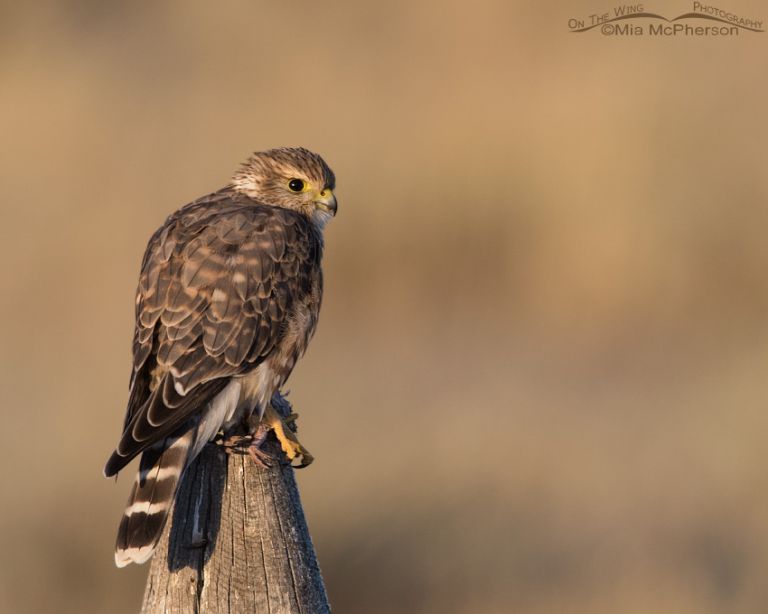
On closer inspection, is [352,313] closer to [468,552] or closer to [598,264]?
[598,264]

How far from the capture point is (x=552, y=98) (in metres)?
8.20

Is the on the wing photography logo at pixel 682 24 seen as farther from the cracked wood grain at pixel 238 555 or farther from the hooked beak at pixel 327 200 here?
the cracked wood grain at pixel 238 555

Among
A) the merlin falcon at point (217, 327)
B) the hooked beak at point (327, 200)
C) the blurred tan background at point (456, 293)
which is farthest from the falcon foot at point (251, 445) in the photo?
the blurred tan background at point (456, 293)

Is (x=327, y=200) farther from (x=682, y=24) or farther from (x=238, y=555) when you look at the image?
(x=682, y=24)

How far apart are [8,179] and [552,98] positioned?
332 cm

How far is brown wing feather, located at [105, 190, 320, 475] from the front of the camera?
3.76 metres

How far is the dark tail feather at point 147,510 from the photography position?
303cm

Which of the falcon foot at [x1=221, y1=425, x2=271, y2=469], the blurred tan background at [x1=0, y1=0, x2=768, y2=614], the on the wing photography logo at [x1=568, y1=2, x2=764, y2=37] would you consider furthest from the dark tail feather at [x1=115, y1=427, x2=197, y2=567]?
the on the wing photography logo at [x1=568, y1=2, x2=764, y2=37]

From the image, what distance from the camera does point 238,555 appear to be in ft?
9.52

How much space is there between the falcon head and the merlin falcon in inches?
7.7

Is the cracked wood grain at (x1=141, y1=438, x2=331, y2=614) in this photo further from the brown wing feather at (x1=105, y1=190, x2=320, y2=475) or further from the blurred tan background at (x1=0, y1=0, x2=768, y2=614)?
the blurred tan background at (x1=0, y1=0, x2=768, y2=614)

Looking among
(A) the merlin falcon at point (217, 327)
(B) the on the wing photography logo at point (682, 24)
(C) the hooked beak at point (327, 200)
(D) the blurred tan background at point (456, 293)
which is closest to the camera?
(A) the merlin falcon at point (217, 327)

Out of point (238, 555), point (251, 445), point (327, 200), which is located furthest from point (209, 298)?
point (238, 555)

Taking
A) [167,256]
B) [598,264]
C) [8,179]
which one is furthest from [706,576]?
[8,179]
